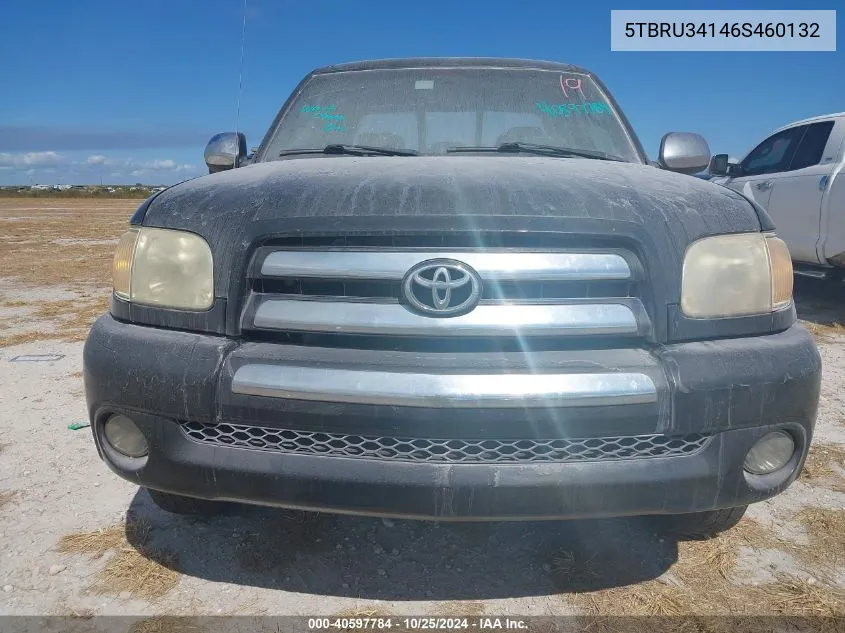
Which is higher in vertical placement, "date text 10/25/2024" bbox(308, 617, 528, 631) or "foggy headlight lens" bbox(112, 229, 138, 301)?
"foggy headlight lens" bbox(112, 229, 138, 301)

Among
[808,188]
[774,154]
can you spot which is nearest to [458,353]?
[808,188]

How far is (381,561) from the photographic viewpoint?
2.12 metres

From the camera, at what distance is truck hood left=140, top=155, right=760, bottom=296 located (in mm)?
1680

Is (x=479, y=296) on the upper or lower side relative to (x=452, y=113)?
lower

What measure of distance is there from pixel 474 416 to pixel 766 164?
669 centimetres

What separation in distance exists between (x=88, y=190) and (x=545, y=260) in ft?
251

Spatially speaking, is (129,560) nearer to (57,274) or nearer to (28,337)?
(28,337)

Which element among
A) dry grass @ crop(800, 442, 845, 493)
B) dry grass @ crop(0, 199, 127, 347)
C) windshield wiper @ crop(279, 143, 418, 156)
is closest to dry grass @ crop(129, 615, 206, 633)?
windshield wiper @ crop(279, 143, 418, 156)

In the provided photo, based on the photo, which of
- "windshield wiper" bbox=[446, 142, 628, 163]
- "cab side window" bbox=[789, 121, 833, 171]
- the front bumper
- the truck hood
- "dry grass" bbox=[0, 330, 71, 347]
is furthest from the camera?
"cab side window" bbox=[789, 121, 833, 171]

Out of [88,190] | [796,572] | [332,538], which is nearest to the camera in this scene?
[796,572]

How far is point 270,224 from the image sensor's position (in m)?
1.74

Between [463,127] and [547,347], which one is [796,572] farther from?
[463,127]

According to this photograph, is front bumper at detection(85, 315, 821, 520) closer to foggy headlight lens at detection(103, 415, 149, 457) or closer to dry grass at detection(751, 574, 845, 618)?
foggy headlight lens at detection(103, 415, 149, 457)

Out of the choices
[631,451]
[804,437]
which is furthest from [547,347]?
[804,437]
